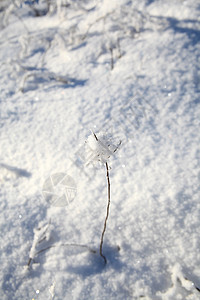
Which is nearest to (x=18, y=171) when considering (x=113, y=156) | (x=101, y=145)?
(x=113, y=156)

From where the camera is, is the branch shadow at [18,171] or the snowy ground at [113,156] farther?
the branch shadow at [18,171]

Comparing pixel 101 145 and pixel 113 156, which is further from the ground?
pixel 101 145

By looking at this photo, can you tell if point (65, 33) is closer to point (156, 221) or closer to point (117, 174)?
point (117, 174)

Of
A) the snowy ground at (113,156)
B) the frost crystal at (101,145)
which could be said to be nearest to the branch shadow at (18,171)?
the snowy ground at (113,156)

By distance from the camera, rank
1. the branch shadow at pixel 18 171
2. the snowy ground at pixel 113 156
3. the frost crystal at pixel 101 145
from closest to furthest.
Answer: the frost crystal at pixel 101 145 < the snowy ground at pixel 113 156 < the branch shadow at pixel 18 171

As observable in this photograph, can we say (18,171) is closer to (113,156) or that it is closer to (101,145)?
(113,156)

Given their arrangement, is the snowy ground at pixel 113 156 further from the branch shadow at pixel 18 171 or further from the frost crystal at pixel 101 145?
the frost crystal at pixel 101 145

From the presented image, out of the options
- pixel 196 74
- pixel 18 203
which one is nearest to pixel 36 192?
pixel 18 203

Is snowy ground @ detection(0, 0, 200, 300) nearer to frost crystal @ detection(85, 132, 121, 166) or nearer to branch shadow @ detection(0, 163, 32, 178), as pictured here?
branch shadow @ detection(0, 163, 32, 178)

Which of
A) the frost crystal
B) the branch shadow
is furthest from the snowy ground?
the frost crystal
